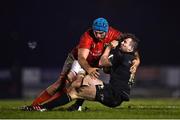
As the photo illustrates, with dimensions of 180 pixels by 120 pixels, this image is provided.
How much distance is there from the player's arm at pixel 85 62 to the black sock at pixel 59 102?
0.53 m

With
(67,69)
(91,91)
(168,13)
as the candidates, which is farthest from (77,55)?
(168,13)

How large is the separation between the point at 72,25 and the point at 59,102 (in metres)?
13.6

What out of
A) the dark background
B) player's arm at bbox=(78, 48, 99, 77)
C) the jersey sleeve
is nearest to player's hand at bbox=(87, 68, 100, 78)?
player's arm at bbox=(78, 48, 99, 77)

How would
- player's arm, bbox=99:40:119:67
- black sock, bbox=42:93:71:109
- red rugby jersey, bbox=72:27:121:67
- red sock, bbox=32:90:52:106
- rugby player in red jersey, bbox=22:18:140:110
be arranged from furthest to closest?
1. red sock, bbox=32:90:52:106
2. red rugby jersey, bbox=72:27:121:67
3. rugby player in red jersey, bbox=22:18:140:110
4. player's arm, bbox=99:40:119:67
5. black sock, bbox=42:93:71:109

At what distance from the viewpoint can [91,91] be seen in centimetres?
1146

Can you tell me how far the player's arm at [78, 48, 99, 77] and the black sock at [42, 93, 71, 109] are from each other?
0.53 meters

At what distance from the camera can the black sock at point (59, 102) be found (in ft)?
37.8

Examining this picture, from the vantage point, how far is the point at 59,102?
11.5 meters

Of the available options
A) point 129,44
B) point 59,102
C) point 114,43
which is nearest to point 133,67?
point 114,43

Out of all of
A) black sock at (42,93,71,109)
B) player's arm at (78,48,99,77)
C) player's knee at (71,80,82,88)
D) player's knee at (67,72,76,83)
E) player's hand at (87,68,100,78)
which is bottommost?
black sock at (42,93,71,109)

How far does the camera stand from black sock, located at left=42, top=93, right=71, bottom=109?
37.8ft

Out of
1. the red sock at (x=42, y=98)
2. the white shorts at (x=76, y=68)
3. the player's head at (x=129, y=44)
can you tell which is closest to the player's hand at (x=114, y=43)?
the player's head at (x=129, y=44)

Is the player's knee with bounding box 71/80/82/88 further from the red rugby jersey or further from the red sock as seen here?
the red sock

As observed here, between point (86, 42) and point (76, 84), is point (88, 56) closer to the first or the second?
point (86, 42)
